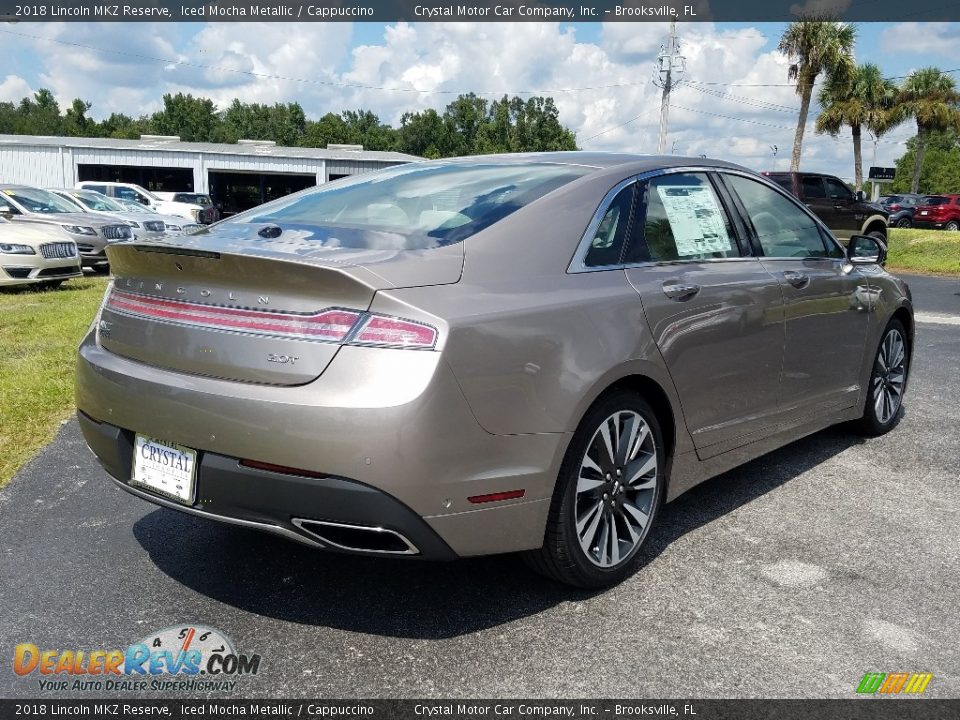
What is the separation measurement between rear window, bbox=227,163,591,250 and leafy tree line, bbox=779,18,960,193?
3657 centimetres

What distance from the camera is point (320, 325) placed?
8.91 feet

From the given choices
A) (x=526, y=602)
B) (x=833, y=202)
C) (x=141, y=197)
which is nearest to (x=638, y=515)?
(x=526, y=602)

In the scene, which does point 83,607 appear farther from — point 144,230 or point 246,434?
point 144,230

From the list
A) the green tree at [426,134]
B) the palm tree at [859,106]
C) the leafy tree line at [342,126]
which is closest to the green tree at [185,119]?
the leafy tree line at [342,126]

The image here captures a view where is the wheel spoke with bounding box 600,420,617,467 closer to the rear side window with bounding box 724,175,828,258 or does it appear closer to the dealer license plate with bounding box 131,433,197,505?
the dealer license plate with bounding box 131,433,197,505

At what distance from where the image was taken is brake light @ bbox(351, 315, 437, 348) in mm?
2664

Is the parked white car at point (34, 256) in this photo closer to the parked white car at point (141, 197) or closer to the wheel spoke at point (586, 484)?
the wheel spoke at point (586, 484)

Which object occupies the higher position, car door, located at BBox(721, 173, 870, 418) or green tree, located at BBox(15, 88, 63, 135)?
green tree, located at BBox(15, 88, 63, 135)

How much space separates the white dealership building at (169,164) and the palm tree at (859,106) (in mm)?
22400

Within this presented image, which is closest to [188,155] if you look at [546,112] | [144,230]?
[144,230]

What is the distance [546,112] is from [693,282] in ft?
391

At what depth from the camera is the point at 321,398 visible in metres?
2.65

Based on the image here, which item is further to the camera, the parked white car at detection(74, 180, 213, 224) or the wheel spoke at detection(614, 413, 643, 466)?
the parked white car at detection(74, 180, 213, 224)

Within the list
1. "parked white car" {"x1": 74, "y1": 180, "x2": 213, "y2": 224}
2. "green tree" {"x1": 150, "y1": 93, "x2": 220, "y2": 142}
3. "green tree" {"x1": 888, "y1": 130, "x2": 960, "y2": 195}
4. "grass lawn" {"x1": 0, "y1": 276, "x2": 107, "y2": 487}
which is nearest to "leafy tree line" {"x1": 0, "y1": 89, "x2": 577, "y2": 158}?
"green tree" {"x1": 150, "y1": 93, "x2": 220, "y2": 142}
